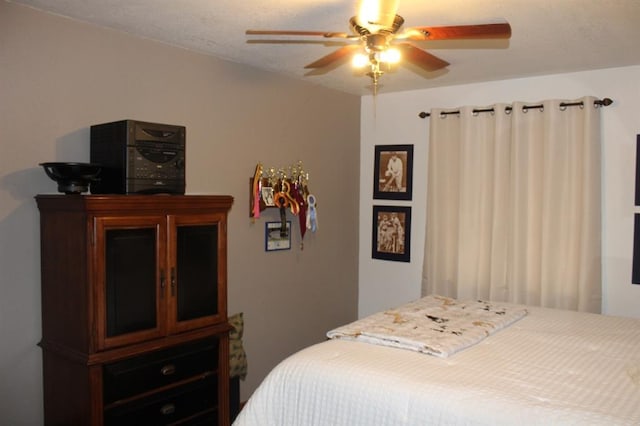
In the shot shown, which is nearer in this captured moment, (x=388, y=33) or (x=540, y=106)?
(x=388, y=33)

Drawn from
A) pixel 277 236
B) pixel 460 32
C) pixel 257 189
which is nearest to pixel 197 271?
pixel 257 189

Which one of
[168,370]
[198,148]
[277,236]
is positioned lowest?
[168,370]

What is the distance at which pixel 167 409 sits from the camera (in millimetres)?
2748

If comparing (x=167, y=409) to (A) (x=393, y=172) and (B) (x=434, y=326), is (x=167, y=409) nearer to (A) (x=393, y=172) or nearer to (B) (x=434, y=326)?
(B) (x=434, y=326)

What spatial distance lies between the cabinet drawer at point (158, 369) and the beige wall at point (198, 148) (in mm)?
509

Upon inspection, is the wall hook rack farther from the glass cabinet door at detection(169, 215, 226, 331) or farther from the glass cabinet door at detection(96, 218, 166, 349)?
the glass cabinet door at detection(96, 218, 166, 349)

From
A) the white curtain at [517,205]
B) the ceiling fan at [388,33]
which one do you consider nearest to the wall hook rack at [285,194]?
the white curtain at [517,205]

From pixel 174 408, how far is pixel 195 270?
2.33 feet

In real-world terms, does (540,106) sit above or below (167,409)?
above

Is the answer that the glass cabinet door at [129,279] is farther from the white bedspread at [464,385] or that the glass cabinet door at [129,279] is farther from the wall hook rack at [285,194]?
the wall hook rack at [285,194]

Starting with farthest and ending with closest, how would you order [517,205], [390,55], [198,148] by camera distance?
[517,205], [198,148], [390,55]

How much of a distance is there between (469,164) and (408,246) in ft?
2.91

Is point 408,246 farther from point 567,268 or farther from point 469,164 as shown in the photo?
point 567,268

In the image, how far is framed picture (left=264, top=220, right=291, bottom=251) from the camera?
157 inches
